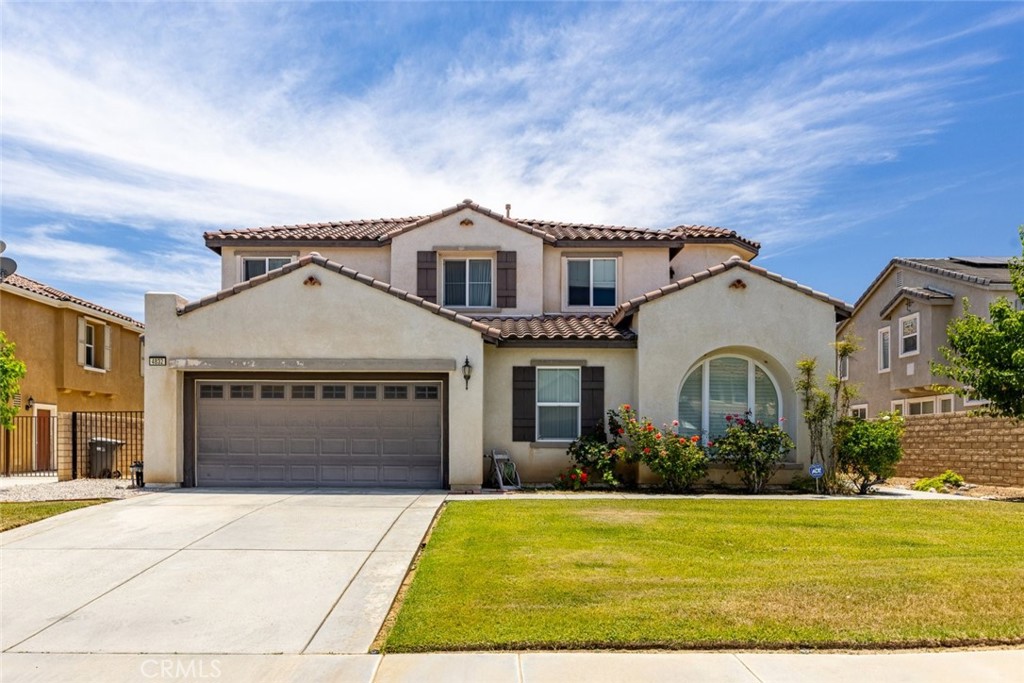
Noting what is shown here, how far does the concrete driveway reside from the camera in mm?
6852

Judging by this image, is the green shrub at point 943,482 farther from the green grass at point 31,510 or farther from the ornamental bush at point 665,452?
the green grass at point 31,510

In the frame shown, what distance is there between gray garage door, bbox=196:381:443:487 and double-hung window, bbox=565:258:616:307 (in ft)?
17.3

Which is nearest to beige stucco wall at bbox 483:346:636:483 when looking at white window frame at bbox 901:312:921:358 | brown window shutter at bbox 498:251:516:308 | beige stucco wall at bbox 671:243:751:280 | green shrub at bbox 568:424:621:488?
green shrub at bbox 568:424:621:488

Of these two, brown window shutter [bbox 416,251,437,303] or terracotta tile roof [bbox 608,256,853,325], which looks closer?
terracotta tile roof [bbox 608,256,853,325]

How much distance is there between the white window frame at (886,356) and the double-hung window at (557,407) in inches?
719

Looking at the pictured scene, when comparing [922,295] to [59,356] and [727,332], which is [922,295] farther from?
[59,356]

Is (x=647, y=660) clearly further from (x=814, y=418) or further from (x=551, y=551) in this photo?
(x=814, y=418)

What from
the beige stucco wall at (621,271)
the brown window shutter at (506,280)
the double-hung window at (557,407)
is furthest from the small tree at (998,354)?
the brown window shutter at (506,280)

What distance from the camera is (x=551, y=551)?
945 cm

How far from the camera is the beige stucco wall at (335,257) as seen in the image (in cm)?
2031

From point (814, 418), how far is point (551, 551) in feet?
29.1

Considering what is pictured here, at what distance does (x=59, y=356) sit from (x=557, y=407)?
718 inches

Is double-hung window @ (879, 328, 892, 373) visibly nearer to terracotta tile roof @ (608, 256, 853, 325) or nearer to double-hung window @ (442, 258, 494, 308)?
terracotta tile roof @ (608, 256, 853, 325)

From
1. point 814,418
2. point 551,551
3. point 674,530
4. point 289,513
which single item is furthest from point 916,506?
point 289,513
